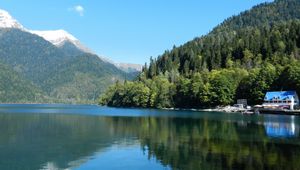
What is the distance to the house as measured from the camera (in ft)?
470

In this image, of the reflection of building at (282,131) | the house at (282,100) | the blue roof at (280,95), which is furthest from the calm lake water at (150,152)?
the blue roof at (280,95)

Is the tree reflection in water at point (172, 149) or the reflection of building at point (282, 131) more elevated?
the reflection of building at point (282, 131)

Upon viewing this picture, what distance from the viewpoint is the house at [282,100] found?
470 feet

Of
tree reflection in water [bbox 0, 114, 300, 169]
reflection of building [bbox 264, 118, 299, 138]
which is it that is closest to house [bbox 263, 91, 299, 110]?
reflection of building [bbox 264, 118, 299, 138]

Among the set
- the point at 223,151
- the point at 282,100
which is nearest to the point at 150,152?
the point at 223,151

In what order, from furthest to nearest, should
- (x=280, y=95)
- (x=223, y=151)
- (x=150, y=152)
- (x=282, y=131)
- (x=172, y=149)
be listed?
(x=280, y=95), (x=282, y=131), (x=172, y=149), (x=150, y=152), (x=223, y=151)

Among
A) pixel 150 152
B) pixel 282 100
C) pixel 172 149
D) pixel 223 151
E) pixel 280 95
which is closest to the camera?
pixel 223 151

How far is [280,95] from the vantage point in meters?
147

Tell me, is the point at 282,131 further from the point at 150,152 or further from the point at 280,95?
the point at 280,95

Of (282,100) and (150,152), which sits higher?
(282,100)

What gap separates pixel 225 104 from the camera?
172m

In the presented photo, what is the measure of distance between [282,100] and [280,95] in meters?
2.30

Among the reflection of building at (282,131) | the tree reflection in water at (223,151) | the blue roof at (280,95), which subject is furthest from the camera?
the blue roof at (280,95)

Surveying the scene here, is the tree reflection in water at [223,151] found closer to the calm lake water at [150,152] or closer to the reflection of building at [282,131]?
the calm lake water at [150,152]
